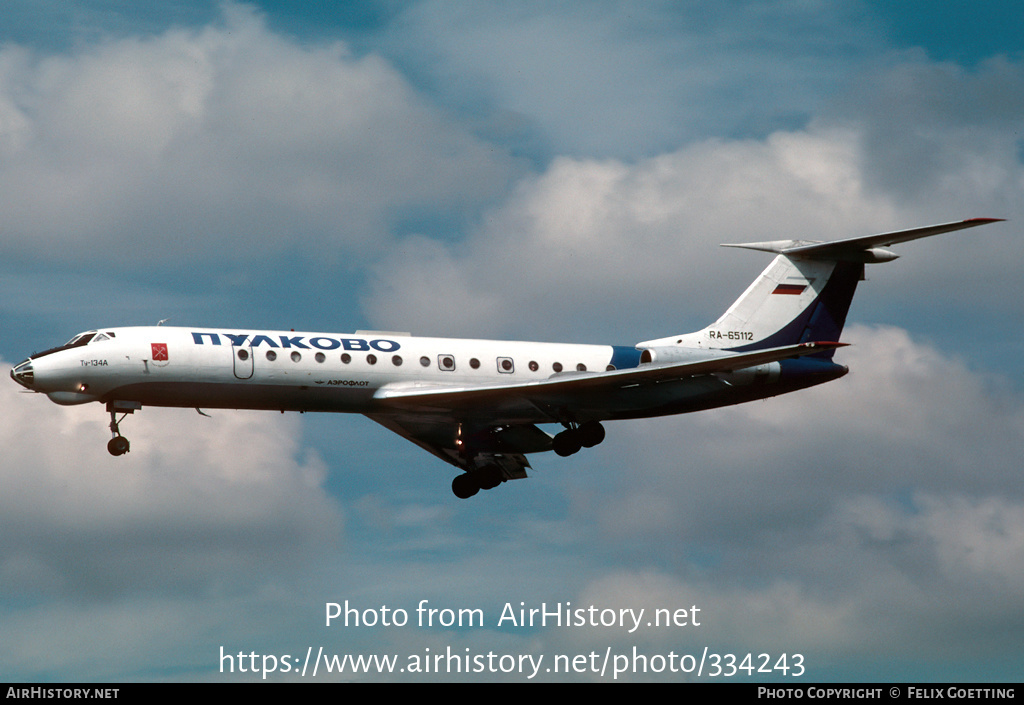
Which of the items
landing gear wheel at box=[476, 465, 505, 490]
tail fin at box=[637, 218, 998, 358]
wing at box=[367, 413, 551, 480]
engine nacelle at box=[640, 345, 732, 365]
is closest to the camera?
engine nacelle at box=[640, 345, 732, 365]

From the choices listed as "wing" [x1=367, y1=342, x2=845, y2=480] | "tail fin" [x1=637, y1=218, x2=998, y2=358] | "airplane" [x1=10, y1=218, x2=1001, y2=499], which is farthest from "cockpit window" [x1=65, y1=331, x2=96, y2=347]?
"tail fin" [x1=637, y1=218, x2=998, y2=358]

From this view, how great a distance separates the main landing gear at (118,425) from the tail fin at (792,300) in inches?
691

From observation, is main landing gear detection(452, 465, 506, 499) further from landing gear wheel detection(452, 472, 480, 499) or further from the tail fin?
the tail fin

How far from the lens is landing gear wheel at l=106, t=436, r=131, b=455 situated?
3731cm

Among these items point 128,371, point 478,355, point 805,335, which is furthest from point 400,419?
point 805,335

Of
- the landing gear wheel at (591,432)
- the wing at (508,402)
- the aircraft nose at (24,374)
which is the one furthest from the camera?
the landing gear wheel at (591,432)

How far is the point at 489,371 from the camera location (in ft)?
131

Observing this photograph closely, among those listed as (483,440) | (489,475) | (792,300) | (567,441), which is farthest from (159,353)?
(792,300)

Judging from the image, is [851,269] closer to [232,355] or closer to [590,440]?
[590,440]

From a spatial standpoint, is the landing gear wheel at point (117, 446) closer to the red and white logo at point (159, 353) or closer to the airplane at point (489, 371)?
the airplane at point (489, 371)

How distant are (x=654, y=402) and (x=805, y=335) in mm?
6459

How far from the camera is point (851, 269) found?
1750 inches

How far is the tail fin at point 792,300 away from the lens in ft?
145

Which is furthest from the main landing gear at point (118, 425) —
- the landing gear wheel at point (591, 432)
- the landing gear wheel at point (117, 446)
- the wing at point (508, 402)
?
the landing gear wheel at point (591, 432)
